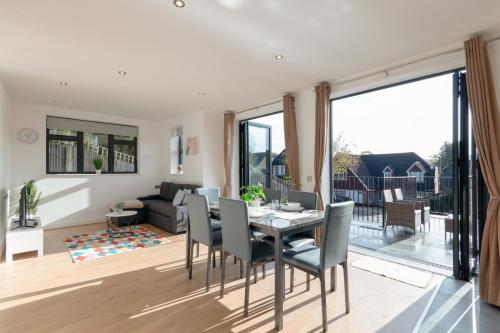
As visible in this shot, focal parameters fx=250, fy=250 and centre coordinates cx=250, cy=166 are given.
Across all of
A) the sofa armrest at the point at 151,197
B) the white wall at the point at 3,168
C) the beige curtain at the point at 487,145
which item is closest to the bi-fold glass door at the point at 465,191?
the beige curtain at the point at 487,145

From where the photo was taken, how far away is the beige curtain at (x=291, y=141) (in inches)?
170

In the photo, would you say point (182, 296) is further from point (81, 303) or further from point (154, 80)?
point (154, 80)

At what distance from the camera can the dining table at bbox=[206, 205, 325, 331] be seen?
201 cm

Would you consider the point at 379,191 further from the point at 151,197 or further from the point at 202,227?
the point at 151,197

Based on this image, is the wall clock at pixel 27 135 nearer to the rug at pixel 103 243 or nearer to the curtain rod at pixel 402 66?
the rug at pixel 103 243

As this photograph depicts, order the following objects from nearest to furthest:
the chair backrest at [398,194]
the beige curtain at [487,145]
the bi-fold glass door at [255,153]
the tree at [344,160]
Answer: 1. the beige curtain at [487,145]
2. the chair backrest at [398,194]
3. the bi-fold glass door at [255,153]
4. the tree at [344,160]

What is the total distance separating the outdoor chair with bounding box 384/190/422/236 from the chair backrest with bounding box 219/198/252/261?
338cm

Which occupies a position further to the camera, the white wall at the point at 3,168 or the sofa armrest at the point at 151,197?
the sofa armrest at the point at 151,197

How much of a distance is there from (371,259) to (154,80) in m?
4.04

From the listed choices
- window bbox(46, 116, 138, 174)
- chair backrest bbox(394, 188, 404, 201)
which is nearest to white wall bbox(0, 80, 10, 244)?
window bbox(46, 116, 138, 174)

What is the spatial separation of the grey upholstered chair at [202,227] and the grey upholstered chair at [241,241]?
0.21 m

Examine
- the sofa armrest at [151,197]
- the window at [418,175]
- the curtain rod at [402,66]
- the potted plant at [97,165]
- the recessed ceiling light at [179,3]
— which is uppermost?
the recessed ceiling light at [179,3]

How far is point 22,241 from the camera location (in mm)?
3527

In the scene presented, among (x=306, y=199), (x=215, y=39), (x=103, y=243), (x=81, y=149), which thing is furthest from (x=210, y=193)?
(x=81, y=149)
